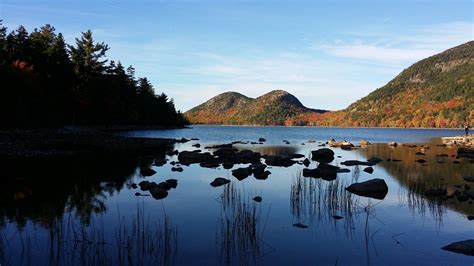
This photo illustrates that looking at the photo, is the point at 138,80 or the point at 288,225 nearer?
the point at 288,225

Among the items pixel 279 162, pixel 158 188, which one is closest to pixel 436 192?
pixel 158 188

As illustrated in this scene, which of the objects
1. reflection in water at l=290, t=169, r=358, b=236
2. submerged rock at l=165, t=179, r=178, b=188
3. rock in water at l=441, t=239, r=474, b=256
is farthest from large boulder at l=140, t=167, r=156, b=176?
rock in water at l=441, t=239, r=474, b=256

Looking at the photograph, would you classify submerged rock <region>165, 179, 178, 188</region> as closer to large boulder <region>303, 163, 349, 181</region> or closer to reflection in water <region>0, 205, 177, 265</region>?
reflection in water <region>0, 205, 177, 265</region>

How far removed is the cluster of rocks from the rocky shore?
57.1 feet

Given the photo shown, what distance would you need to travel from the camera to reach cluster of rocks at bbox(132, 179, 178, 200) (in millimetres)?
20875

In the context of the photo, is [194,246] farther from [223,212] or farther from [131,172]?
[131,172]

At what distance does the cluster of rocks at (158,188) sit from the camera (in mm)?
20875

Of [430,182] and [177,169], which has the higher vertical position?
[177,169]

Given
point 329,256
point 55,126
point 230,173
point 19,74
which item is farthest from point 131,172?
point 55,126

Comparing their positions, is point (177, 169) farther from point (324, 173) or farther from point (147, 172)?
point (324, 173)

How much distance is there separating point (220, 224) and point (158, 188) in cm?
708

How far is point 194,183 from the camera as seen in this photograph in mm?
25547

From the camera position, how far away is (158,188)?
21.6 metres

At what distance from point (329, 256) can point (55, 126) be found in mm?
58963
